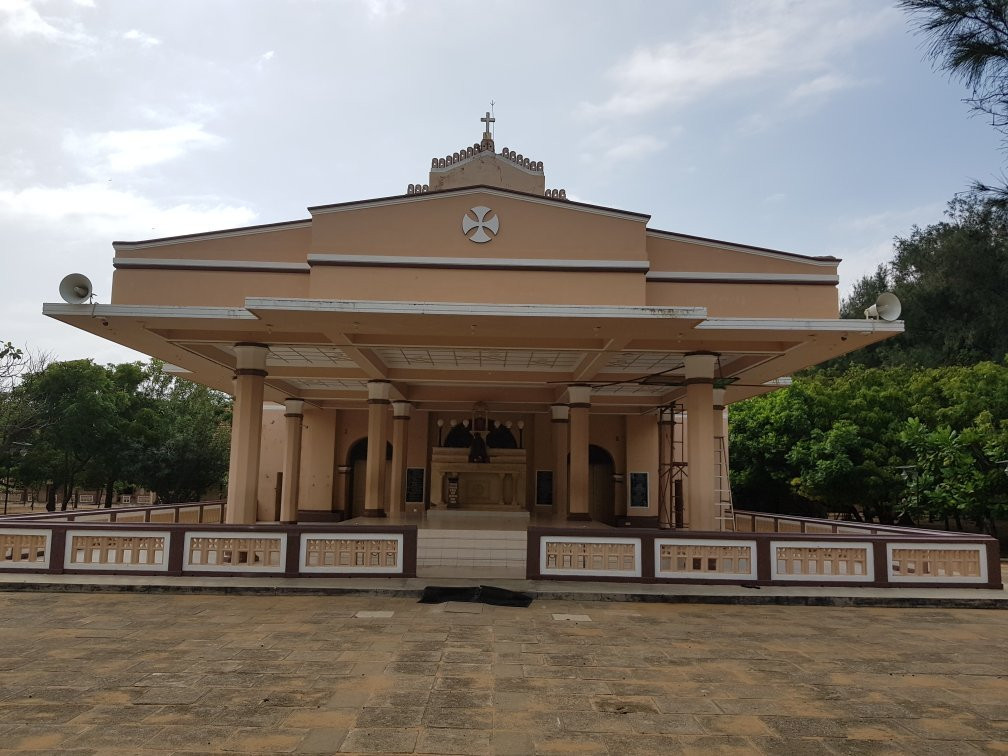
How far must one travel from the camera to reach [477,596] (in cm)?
897

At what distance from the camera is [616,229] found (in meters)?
12.4

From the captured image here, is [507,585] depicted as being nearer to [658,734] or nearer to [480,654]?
[480,654]

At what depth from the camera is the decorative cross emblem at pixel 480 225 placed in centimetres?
1230

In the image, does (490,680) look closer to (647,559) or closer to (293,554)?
(647,559)

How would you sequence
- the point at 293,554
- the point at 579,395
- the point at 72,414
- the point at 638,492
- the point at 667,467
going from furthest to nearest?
the point at 72,414 < the point at 638,492 < the point at 667,467 < the point at 579,395 < the point at 293,554

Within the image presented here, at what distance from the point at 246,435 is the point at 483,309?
16.9 feet

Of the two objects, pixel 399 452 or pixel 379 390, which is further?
pixel 399 452

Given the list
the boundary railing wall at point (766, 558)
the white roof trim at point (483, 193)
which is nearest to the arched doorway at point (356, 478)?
the white roof trim at point (483, 193)

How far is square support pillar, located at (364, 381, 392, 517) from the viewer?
1699 cm

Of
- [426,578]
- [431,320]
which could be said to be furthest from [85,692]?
[431,320]

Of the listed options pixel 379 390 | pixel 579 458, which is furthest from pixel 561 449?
pixel 379 390

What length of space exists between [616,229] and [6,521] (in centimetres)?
1018

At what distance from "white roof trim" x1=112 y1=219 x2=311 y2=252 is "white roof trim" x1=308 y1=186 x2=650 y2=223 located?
1.95ft

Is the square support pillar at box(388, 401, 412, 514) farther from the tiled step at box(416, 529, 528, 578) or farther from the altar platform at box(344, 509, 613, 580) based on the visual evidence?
the tiled step at box(416, 529, 528, 578)
